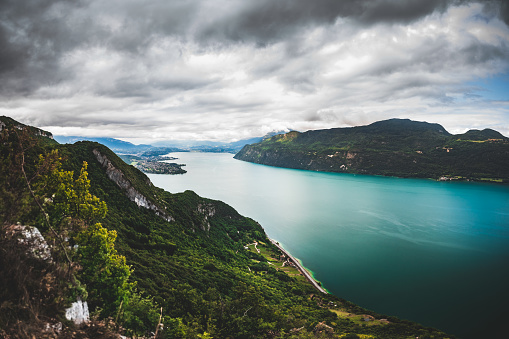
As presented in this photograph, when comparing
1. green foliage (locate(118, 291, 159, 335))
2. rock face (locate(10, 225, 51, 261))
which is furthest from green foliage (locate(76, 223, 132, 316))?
rock face (locate(10, 225, 51, 261))

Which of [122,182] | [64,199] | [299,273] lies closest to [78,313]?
[64,199]

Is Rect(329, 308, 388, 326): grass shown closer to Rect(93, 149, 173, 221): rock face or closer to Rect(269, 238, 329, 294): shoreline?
Rect(269, 238, 329, 294): shoreline

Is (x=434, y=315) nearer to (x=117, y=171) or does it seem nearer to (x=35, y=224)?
(x=35, y=224)

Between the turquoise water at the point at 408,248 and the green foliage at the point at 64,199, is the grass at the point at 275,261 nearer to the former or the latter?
the turquoise water at the point at 408,248

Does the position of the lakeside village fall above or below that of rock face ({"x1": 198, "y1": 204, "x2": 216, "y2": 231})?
below

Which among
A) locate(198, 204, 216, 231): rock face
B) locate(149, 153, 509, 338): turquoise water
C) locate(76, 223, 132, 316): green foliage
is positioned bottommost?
locate(149, 153, 509, 338): turquoise water

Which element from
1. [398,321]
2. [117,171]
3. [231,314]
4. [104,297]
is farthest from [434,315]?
[117,171]
